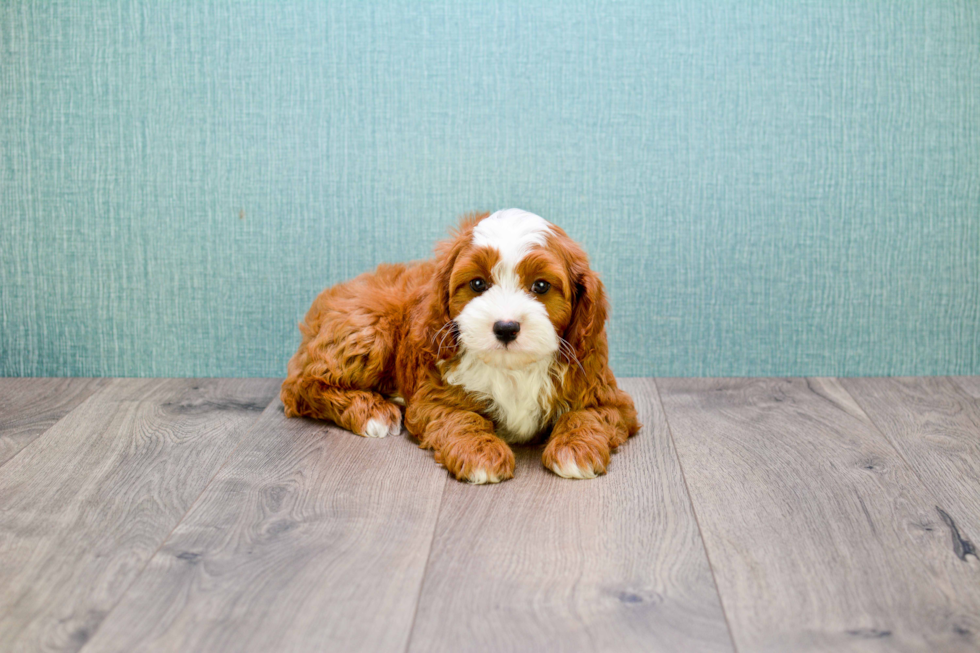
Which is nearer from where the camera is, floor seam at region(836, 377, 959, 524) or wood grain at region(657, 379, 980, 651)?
wood grain at region(657, 379, 980, 651)

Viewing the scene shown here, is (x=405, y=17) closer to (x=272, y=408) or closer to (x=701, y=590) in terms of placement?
(x=272, y=408)

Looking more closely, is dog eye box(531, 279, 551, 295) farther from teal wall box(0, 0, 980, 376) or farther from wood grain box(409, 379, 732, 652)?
teal wall box(0, 0, 980, 376)

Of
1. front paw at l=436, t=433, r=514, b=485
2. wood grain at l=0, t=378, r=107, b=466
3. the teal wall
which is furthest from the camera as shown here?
the teal wall

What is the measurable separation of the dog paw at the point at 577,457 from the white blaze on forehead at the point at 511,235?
1.41ft

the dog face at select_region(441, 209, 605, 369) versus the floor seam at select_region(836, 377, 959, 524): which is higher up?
the dog face at select_region(441, 209, 605, 369)

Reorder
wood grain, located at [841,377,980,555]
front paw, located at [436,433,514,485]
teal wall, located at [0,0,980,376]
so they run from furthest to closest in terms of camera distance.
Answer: teal wall, located at [0,0,980,376]
front paw, located at [436,433,514,485]
wood grain, located at [841,377,980,555]

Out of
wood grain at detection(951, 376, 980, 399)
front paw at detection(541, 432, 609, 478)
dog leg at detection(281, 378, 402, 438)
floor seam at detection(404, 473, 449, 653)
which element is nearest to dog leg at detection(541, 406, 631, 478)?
front paw at detection(541, 432, 609, 478)

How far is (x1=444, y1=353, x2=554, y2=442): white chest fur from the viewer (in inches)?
81.7

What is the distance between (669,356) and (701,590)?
56.6 inches

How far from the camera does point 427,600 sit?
144cm

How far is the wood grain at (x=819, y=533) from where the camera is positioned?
1365 mm

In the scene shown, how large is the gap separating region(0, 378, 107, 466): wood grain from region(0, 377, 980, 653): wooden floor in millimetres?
17

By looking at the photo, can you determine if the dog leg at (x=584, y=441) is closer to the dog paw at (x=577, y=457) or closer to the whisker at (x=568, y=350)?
the dog paw at (x=577, y=457)

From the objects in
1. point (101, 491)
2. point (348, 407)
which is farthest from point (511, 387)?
point (101, 491)
